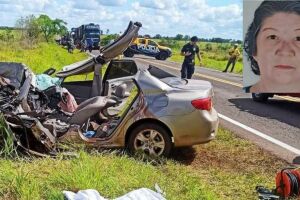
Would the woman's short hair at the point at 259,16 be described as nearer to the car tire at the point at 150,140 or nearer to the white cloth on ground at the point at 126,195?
the car tire at the point at 150,140

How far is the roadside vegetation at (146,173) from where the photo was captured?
4738 mm

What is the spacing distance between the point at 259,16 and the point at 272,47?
1217 millimetres

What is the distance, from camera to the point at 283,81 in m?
5.95

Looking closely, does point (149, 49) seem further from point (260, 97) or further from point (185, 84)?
point (185, 84)

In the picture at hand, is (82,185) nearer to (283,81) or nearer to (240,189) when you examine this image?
(240,189)

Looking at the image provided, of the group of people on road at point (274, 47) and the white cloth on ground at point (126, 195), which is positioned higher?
the group of people on road at point (274, 47)

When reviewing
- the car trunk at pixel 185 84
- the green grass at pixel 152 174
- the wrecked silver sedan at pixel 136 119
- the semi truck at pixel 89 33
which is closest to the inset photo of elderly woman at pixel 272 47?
the car trunk at pixel 185 84

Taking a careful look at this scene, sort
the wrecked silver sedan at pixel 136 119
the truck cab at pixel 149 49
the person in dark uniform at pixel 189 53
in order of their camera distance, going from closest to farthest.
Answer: the wrecked silver sedan at pixel 136 119, the person in dark uniform at pixel 189 53, the truck cab at pixel 149 49

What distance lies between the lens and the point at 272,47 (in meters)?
6.10

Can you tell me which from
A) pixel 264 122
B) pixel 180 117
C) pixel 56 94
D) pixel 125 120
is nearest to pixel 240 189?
pixel 180 117

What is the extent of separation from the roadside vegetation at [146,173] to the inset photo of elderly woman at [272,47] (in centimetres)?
112

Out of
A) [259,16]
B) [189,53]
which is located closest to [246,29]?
[259,16]

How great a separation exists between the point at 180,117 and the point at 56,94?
2415 millimetres

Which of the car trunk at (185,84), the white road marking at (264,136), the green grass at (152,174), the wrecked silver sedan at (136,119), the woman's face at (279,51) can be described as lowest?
the white road marking at (264,136)
